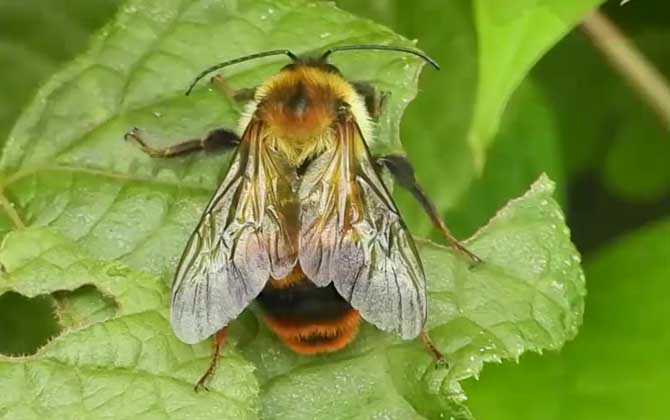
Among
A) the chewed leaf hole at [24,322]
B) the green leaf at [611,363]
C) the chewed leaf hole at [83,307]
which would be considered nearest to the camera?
the chewed leaf hole at [83,307]

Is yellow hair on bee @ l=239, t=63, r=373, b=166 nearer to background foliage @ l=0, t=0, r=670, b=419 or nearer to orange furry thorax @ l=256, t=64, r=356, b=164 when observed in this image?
orange furry thorax @ l=256, t=64, r=356, b=164

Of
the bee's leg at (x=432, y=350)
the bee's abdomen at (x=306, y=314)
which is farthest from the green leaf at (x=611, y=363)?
the bee's abdomen at (x=306, y=314)

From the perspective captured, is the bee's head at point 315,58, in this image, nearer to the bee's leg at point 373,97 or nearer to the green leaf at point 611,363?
the bee's leg at point 373,97

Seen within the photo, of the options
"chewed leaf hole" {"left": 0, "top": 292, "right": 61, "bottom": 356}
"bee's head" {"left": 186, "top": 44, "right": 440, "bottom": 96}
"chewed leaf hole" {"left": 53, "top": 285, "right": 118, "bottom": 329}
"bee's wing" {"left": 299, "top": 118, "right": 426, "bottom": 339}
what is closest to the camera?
"bee's wing" {"left": 299, "top": 118, "right": 426, "bottom": 339}

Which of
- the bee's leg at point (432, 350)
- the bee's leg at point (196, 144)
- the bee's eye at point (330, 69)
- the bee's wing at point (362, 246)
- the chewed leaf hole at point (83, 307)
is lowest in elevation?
the chewed leaf hole at point (83, 307)

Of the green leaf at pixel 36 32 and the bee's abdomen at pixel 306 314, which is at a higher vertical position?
the bee's abdomen at pixel 306 314

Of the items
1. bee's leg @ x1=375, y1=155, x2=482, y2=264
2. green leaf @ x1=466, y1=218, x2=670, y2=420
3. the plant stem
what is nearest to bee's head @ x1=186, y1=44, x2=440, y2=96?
bee's leg @ x1=375, y1=155, x2=482, y2=264

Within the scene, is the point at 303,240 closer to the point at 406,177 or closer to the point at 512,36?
the point at 406,177

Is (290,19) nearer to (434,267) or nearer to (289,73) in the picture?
(289,73)
